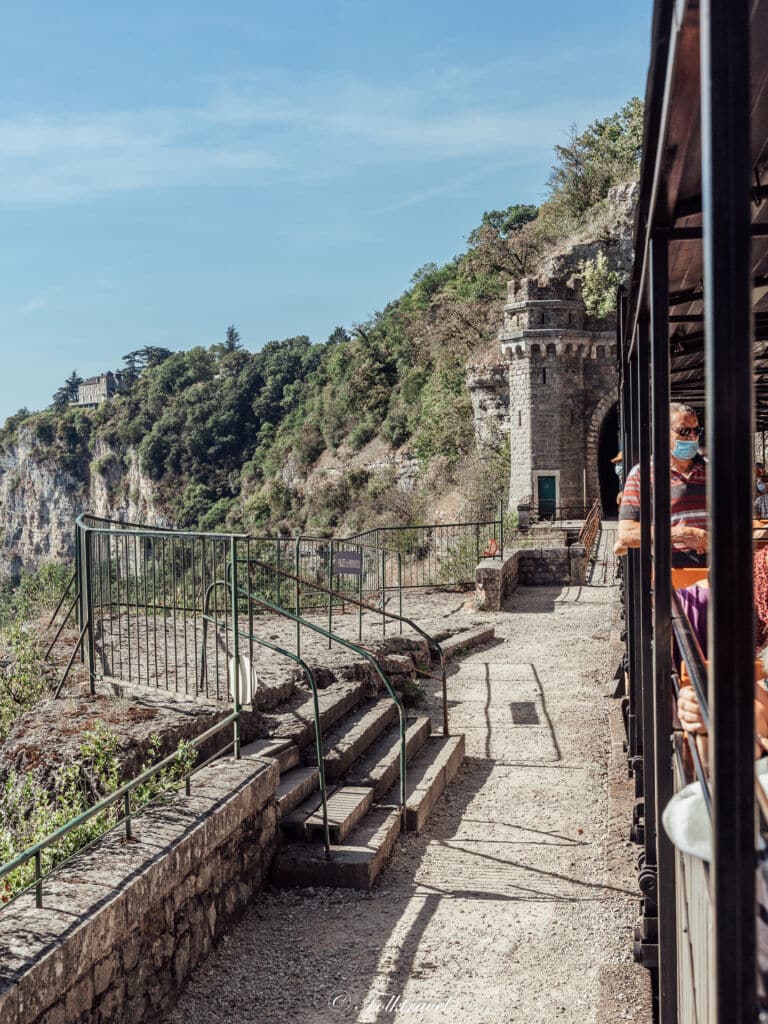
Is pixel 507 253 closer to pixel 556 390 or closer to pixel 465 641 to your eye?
pixel 556 390

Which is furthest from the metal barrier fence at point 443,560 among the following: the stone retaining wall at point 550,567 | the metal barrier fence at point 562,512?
the metal barrier fence at point 562,512

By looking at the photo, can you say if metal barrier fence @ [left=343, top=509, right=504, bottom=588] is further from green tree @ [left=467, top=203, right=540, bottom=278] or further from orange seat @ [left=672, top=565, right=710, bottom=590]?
green tree @ [left=467, top=203, right=540, bottom=278]

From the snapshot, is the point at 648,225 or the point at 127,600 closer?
the point at 648,225

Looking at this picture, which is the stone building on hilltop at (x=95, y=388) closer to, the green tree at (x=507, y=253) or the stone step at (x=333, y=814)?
the green tree at (x=507, y=253)

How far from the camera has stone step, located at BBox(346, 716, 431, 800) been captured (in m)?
6.75

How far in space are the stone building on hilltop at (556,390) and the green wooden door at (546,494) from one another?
1.2 inches

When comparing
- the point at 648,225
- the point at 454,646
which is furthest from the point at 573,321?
the point at 648,225

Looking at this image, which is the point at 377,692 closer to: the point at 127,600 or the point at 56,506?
the point at 127,600

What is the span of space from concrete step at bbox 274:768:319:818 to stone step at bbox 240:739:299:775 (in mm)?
65

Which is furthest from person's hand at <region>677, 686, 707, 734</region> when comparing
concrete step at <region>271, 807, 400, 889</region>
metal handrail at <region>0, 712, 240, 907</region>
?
concrete step at <region>271, 807, 400, 889</region>

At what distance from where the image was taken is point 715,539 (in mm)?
1352

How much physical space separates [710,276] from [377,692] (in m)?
Result: 7.52

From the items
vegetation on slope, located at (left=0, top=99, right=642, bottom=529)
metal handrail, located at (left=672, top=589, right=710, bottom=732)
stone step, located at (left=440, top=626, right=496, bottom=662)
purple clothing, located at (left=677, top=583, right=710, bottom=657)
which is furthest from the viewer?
vegetation on slope, located at (left=0, top=99, right=642, bottom=529)

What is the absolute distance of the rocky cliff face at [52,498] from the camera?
75.2 m
